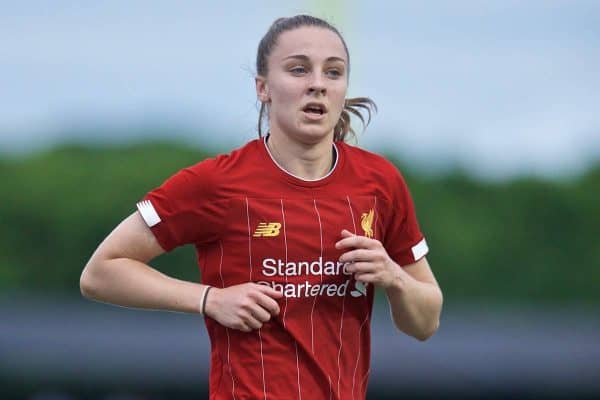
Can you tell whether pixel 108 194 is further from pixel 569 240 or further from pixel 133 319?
pixel 569 240

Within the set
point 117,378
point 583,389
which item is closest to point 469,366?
point 583,389

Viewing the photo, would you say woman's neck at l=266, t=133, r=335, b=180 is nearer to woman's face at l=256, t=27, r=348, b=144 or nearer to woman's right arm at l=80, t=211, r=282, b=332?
woman's face at l=256, t=27, r=348, b=144

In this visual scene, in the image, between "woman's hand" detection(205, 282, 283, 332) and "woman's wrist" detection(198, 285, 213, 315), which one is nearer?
"woman's hand" detection(205, 282, 283, 332)

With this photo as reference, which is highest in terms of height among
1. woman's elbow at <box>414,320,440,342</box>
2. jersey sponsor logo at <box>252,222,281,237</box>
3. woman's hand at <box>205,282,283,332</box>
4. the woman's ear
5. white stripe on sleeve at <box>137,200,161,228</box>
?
the woman's ear

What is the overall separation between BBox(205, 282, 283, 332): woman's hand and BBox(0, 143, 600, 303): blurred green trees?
47437 millimetres

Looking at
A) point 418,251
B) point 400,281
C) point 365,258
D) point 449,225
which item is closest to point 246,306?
point 365,258

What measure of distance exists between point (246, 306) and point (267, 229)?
0.31 meters

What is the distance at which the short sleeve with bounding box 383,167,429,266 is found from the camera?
196 inches

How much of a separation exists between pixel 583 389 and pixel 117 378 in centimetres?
807

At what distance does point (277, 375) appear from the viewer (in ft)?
15.3

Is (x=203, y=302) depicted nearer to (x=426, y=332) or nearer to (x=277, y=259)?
(x=277, y=259)

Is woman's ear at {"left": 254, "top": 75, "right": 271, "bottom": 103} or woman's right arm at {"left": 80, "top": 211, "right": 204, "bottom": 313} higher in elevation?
woman's ear at {"left": 254, "top": 75, "right": 271, "bottom": 103}

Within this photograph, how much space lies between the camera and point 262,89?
4984 millimetres

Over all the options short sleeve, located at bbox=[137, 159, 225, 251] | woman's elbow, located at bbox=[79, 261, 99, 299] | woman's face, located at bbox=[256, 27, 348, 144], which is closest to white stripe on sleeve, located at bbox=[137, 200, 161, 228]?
short sleeve, located at bbox=[137, 159, 225, 251]
